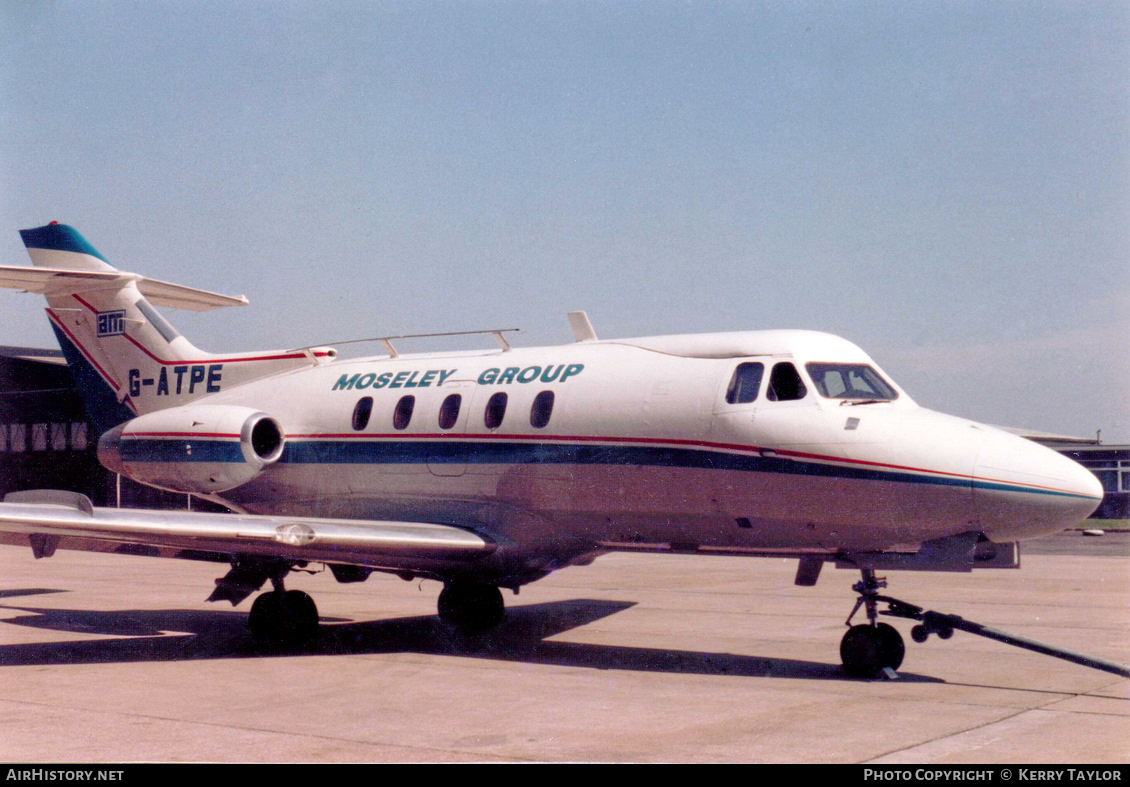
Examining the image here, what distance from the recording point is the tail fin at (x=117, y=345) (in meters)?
15.0

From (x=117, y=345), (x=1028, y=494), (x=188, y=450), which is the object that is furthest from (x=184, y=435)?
(x=1028, y=494)

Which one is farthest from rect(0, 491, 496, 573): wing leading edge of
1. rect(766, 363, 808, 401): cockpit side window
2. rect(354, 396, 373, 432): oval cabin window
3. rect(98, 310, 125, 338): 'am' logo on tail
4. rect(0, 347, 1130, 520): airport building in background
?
rect(0, 347, 1130, 520): airport building in background

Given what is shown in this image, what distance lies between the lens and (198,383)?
15.1 metres

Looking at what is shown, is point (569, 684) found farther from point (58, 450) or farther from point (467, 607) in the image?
point (58, 450)

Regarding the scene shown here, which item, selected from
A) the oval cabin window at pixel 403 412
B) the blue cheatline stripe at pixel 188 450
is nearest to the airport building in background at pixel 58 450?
the blue cheatline stripe at pixel 188 450

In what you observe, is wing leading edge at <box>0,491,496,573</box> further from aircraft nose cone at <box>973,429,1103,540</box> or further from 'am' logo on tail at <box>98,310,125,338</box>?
aircraft nose cone at <box>973,429,1103,540</box>

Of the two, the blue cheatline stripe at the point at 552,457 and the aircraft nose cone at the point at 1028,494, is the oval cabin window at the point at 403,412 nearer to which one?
the blue cheatline stripe at the point at 552,457

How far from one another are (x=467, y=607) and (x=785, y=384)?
202 inches

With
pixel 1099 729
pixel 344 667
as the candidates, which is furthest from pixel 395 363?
pixel 1099 729

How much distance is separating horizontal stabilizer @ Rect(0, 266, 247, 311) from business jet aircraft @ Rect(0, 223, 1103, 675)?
0.19ft

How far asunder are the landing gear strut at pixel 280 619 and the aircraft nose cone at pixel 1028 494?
715cm
